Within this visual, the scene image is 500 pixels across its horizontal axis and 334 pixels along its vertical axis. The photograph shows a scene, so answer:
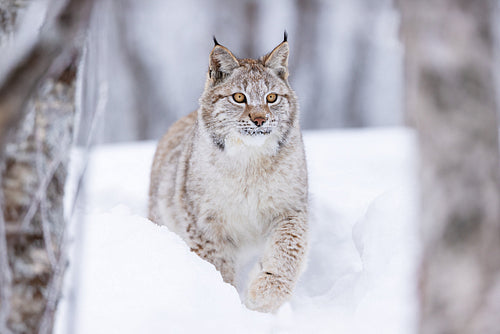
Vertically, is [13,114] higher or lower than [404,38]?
lower

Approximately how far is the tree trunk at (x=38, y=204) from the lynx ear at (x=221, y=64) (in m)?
1.89

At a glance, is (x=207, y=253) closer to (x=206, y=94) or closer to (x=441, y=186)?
(x=206, y=94)

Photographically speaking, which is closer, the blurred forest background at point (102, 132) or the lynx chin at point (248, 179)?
the blurred forest background at point (102, 132)

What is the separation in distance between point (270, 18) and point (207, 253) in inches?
389

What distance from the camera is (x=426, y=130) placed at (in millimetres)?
1752

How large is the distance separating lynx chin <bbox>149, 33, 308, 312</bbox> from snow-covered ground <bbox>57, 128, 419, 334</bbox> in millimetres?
366

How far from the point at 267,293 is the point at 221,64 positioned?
1.49 meters

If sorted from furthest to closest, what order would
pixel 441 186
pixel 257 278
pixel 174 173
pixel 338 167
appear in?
1. pixel 338 167
2. pixel 174 173
3. pixel 257 278
4. pixel 441 186

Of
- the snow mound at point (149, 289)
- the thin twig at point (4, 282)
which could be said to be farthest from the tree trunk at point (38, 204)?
the snow mound at point (149, 289)

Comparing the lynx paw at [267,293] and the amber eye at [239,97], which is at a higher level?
the amber eye at [239,97]

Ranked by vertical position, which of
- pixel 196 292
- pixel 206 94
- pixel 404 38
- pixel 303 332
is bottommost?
pixel 303 332

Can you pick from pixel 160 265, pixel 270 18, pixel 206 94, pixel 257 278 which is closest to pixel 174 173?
pixel 206 94

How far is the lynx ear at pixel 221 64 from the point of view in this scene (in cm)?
408

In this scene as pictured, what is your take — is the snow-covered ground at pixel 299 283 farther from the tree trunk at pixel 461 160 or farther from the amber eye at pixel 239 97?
the amber eye at pixel 239 97
